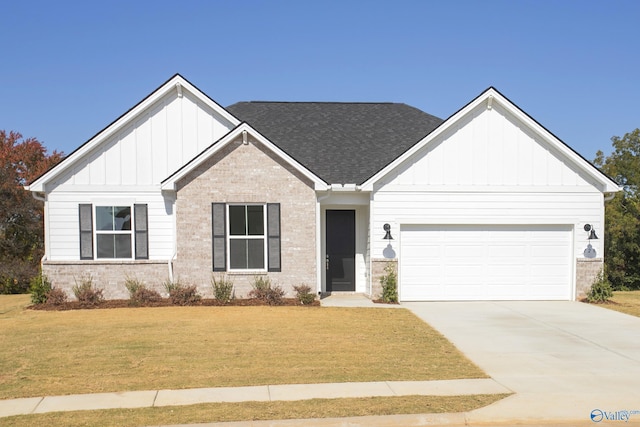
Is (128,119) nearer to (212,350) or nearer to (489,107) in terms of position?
(212,350)

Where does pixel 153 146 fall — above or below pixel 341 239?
above

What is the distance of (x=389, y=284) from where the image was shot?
1617 cm

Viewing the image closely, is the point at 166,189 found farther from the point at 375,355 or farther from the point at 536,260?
the point at 536,260

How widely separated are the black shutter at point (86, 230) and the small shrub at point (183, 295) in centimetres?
270

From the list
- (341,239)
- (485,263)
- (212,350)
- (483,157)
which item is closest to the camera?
(212,350)

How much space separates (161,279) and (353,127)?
350 inches

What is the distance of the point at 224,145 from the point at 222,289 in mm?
3948

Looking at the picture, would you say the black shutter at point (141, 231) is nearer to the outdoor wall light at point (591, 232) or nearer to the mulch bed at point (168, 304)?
the mulch bed at point (168, 304)

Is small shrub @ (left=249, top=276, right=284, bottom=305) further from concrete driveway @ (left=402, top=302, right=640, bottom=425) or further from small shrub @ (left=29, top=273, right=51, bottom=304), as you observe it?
small shrub @ (left=29, top=273, right=51, bottom=304)

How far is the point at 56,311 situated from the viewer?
1512 cm

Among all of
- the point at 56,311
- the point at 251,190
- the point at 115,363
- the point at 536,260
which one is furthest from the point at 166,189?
the point at 536,260

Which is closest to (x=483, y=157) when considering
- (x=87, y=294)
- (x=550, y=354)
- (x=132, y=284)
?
(x=550, y=354)

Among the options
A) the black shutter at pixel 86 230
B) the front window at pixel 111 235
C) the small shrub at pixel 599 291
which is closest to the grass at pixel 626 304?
the small shrub at pixel 599 291

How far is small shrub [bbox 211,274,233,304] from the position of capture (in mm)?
15875
